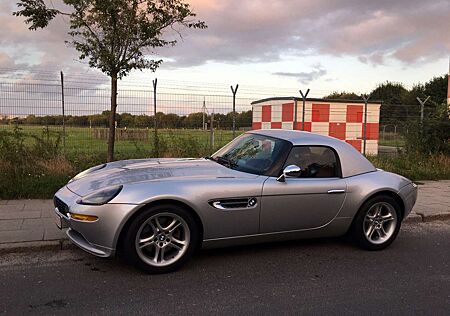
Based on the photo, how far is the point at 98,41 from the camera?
26.5ft

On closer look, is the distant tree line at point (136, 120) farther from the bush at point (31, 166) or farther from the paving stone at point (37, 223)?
the paving stone at point (37, 223)

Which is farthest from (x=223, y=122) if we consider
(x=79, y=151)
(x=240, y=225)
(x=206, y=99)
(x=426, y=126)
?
(x=240, y=225)

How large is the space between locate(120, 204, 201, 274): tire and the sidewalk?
1.31 meters

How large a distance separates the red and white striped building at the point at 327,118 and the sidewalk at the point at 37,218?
23.1 feet

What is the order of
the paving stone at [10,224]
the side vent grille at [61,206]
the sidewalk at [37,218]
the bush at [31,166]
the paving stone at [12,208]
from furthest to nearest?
the bush at [31,166]
the paving stone at [12,208]
the paving stone at [10,224]
the sidewalk at [37,218]
the side vent grille at [61,206]

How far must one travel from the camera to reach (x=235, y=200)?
4430mm

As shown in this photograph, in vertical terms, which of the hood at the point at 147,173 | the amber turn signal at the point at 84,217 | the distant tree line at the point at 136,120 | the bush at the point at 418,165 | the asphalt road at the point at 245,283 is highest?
the distant tree line at the point at 136,120

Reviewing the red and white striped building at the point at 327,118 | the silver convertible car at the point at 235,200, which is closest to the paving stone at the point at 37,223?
the silver convertible car at the point at 235,200

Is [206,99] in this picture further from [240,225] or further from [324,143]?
[240,225]

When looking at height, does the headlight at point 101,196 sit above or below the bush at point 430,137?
below

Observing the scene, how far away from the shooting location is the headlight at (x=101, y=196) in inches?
160

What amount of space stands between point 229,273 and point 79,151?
20.3ft

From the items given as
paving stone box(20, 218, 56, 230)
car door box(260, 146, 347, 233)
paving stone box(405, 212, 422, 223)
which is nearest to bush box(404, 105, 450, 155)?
paving stone box(405, 212, 422, 223)

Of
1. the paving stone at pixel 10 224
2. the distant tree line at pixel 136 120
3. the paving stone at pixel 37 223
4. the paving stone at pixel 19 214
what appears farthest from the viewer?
the distant tree line at pixel 136 120
